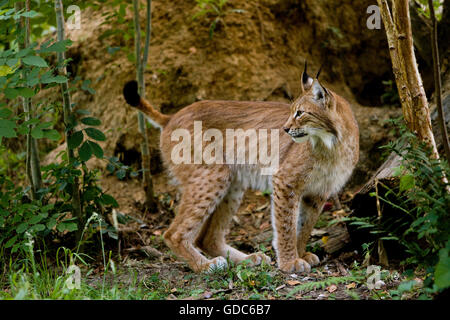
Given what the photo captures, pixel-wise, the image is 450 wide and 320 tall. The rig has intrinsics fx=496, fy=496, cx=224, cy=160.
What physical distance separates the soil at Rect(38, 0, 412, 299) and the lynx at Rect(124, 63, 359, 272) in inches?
36.6

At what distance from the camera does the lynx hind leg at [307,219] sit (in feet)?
14.0

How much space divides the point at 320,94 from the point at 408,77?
2.47ft

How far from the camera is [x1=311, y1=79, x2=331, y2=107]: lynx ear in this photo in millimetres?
3842

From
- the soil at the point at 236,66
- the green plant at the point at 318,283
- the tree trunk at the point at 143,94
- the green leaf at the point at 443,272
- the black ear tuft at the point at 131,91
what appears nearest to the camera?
the green leaf at the point at 443,272

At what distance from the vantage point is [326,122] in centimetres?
395

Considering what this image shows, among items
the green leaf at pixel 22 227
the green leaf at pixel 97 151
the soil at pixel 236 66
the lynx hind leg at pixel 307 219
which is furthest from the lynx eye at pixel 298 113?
the green leaf at pixel 22 227

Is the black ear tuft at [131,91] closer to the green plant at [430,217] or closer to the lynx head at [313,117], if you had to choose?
the lynx head at [313,117]

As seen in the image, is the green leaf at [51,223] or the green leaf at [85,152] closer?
the green leaf at [51,223]

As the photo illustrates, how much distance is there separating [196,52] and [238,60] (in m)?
0.50

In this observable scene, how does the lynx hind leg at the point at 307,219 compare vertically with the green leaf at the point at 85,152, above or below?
below

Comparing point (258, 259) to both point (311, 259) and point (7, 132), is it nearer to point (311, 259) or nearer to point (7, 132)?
point (311, 259)

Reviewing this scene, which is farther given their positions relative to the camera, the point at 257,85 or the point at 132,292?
the point at 257,85
